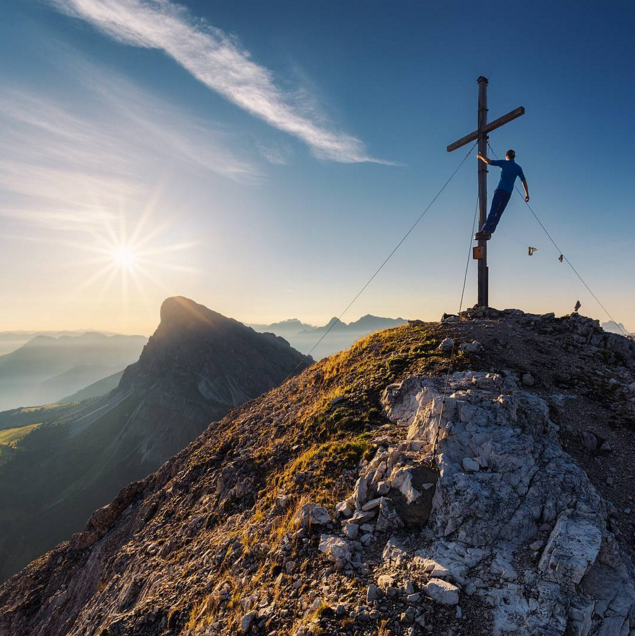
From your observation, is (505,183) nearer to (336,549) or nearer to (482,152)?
(482,152)

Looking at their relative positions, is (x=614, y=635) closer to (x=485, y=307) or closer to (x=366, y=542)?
(x=366, y=542)

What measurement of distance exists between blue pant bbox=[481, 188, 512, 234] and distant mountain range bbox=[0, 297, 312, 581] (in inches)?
2852

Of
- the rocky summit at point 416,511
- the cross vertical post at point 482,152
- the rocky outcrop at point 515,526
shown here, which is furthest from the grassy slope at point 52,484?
the cross vertical post at point 482,152

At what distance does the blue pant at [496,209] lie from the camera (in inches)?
529

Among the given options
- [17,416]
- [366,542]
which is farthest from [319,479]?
[17,416]

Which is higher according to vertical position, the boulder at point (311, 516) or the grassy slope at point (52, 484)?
the boulder at point (311, 516)

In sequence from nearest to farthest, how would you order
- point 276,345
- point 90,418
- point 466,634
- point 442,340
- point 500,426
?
point 466,634, point 500,426, point 442,340, point 90,418, point 276,345

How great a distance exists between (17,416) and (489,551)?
26046 cm

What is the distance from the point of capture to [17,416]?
19162 centimetres

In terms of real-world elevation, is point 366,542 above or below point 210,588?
above

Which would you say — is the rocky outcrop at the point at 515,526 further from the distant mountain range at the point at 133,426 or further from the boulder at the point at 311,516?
the distant mountain range at the point at 133,426

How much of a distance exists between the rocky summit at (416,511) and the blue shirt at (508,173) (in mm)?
5583

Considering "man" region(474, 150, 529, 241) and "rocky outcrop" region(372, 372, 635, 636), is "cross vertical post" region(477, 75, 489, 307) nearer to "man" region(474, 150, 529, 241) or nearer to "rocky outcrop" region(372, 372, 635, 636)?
"man" region(474, 150, 529, 241)

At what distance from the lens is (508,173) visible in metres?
13.1
